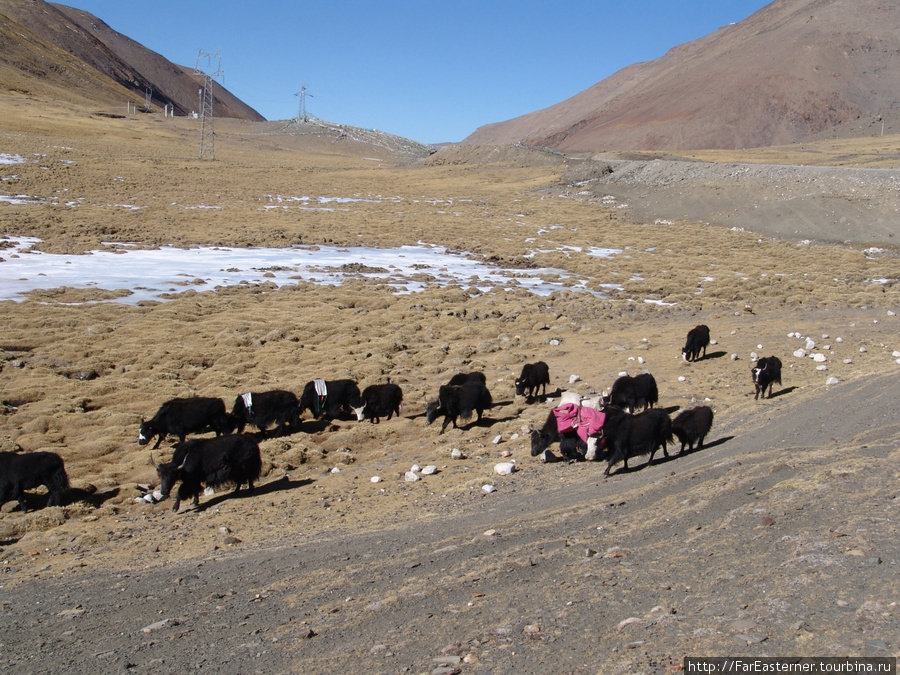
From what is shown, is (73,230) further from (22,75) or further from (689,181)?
(22,75)

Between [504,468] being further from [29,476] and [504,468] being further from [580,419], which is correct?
[29,476]

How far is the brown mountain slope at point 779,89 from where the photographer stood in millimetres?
120562

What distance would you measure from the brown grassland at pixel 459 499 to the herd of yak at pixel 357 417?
0.34 meters

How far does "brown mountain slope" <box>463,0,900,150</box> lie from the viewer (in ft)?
396

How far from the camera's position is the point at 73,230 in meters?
32.0

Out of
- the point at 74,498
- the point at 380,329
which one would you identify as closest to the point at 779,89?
the point at 380,329

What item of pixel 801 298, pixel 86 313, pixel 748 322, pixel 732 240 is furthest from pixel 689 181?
pixel 86 313

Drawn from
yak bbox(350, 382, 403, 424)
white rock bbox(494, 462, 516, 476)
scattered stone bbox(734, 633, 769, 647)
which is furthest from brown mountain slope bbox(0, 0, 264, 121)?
scattered stone bbox(734, 633, 769, 647)

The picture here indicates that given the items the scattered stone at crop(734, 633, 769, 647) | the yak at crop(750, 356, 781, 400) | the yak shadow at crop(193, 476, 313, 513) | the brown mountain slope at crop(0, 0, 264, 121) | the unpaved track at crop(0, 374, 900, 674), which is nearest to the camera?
the scattered stone at crop(734, 633, 769, 647)

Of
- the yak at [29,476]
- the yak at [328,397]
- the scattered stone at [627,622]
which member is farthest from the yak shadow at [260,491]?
the scattered stone at [627,622]

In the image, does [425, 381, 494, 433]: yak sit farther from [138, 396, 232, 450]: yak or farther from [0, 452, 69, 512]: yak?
[0, 452, 69, 512]: yak

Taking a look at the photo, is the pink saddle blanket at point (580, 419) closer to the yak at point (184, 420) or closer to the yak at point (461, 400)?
the yak at point (461, 400)

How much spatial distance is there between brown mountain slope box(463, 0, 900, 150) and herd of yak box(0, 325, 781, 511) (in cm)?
11839

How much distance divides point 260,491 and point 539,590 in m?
5.34
